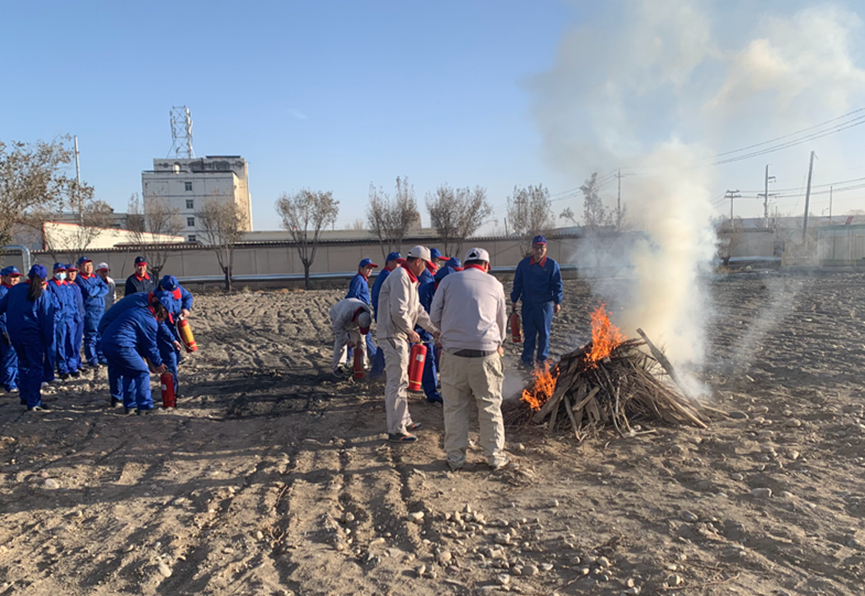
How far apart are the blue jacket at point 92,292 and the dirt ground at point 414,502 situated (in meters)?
2.74

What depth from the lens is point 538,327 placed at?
813 cm

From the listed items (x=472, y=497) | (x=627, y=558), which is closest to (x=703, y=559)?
(x=627, y=558)

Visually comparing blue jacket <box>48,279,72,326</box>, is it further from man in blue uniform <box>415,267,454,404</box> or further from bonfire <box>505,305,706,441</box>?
bonfire <box>505,305,706,441</box>

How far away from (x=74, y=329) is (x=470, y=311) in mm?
7646

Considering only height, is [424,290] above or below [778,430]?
above

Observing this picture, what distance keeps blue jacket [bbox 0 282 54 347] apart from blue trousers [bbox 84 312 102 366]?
9.89 feet

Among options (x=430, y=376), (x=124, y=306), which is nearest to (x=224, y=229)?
(x=124, y=306)

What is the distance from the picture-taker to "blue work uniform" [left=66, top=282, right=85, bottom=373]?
8.70 meters

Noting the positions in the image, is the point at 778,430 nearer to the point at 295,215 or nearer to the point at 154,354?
the point at 154,354

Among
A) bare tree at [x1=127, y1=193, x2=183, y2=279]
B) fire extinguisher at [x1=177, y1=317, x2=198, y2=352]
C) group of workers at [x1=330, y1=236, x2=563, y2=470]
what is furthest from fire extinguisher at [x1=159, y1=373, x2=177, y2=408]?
bare tree at [x1=127, y1=193, x2=183, y2=279]

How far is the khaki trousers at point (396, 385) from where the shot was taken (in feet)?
18.0

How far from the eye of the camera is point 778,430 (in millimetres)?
5281

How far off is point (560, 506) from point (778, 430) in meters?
2.85

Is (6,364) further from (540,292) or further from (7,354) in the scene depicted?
(540,292)
